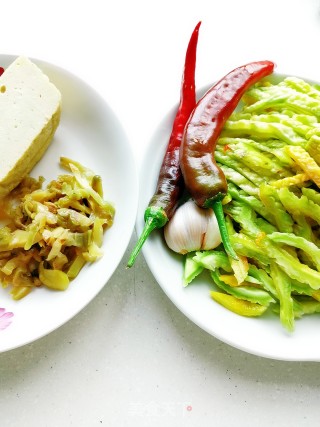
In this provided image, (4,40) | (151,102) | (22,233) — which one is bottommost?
(22,233)

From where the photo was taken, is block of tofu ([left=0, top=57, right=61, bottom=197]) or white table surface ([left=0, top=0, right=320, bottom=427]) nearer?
white table surface ([left=0, top=0, right=320, bottom=427])

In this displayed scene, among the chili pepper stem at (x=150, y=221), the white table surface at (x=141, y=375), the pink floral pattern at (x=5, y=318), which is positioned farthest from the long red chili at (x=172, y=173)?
the pink floral pattern at (x=5, y=318)

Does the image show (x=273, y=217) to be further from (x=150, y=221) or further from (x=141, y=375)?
(x=141, y=375)

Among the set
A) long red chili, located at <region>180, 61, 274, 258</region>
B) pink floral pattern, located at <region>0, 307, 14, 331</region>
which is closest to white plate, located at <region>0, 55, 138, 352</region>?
pink floral pattern, located at <region>0, 307, 14, 331</region>

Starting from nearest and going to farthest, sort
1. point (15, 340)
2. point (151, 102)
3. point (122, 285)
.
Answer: point (15, 340) → point (122, 285) → point (151, 102)

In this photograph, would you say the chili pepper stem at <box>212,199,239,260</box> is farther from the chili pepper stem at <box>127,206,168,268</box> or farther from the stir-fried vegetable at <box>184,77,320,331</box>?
the chili pepper stem at <box>127,206,168,268</box>

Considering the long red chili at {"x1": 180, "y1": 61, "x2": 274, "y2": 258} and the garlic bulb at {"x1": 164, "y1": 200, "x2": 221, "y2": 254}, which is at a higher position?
the long red chili at {"x1": 180, "y1": 61, "x2": 274, "y2": 258}

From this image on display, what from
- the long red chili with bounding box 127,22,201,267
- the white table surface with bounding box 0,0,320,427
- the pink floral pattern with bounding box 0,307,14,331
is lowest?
the white table surface with bounding box 0,0,320,427

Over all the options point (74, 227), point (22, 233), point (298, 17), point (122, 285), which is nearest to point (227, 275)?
Result: point (122, 285)

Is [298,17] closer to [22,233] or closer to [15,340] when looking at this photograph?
[22,233]
